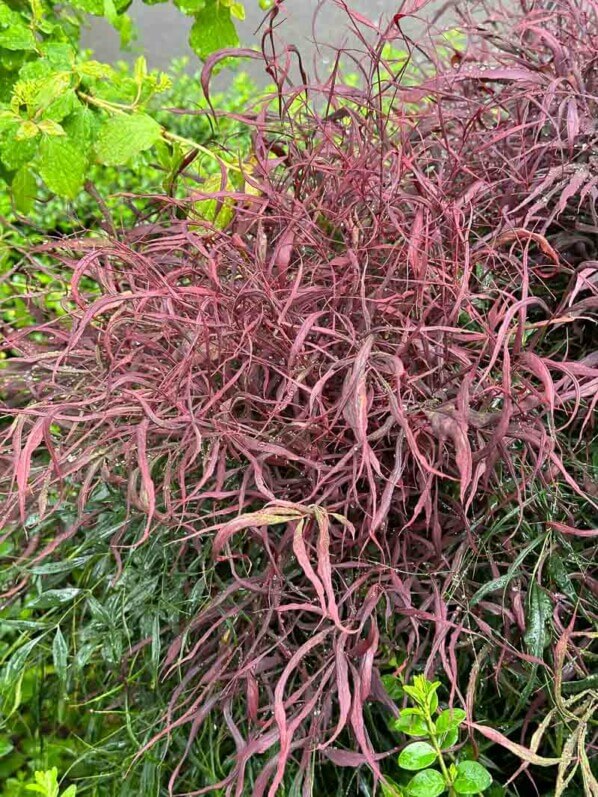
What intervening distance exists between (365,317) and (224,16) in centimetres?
57

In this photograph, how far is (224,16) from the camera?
33.6 inches

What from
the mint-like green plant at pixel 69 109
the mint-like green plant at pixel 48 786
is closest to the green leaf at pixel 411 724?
the mint-like green plant at pixel 48 786

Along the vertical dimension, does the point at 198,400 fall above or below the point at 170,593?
above

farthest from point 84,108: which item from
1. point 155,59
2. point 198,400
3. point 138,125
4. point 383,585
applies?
point 155,59

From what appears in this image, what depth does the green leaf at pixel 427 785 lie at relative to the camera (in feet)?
1.38

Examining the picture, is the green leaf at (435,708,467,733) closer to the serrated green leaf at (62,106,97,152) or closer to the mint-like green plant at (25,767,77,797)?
the mint-like green plant at (25,767,77,797)

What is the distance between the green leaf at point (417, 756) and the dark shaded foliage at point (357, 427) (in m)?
0.02

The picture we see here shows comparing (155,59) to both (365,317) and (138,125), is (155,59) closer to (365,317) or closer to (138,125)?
(138,125)

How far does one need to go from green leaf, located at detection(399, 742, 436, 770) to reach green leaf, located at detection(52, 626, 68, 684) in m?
0.23

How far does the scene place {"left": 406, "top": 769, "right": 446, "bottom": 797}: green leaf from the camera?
1.38 feet

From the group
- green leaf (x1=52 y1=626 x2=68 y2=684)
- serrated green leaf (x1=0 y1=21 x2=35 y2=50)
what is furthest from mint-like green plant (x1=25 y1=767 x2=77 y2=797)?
serrated green leaf (x1=0 y1=21 x2=35 y2=50)

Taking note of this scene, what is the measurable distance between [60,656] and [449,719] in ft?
0.87

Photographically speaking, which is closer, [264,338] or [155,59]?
[264,338]

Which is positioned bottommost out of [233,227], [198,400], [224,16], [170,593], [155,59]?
[170,593]
